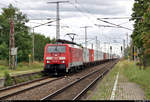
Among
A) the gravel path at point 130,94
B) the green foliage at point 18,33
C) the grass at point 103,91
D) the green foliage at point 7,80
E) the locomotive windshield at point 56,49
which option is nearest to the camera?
the gravel path at point 130,94

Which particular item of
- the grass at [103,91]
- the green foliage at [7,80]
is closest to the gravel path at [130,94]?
the grass at [103,91]

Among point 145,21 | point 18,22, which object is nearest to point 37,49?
point 18,22

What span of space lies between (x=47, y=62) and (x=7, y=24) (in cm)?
1922

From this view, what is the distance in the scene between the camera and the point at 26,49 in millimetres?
41531

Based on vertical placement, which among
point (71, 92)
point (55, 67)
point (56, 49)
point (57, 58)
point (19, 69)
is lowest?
point (71, 92)

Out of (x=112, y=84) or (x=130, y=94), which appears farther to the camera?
(x=112, y=84)

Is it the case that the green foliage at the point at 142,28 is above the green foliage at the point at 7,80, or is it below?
above

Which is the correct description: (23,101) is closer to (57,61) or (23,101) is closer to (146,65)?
(57,61)

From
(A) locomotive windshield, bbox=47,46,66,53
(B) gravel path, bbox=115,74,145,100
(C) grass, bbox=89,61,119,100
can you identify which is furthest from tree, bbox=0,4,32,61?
(B) gravel path, bbox=115,74,145,100

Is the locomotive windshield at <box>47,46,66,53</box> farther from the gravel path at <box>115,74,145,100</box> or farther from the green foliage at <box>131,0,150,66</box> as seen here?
the gravel path at <box>115,74,145,100</box>

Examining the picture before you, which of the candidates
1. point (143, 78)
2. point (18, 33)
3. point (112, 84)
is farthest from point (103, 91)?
point (18, 33)

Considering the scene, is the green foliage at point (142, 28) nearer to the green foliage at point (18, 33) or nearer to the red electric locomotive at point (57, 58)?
the red electric locomotive at point (57, 58)

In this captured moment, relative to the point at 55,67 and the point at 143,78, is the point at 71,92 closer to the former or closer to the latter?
the point at 143,78

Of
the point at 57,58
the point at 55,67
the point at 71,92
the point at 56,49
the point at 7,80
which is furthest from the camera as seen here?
the point at 56,49
